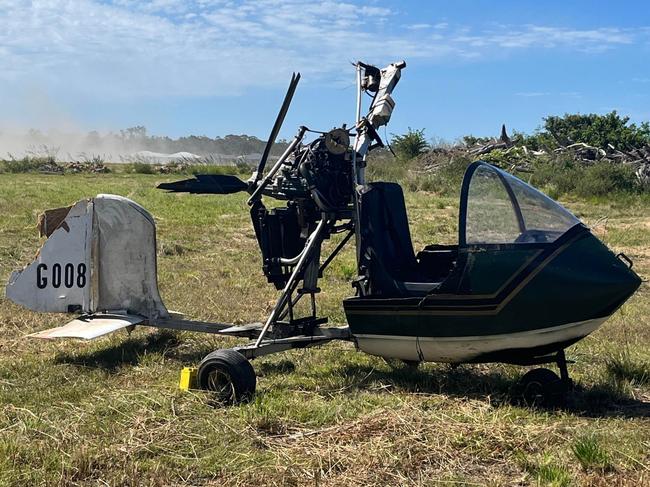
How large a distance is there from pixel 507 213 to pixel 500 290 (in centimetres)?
64

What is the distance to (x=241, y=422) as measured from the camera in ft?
16.4

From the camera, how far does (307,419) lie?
516 centimetres

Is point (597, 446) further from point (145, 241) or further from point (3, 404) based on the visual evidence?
point (145, 241)

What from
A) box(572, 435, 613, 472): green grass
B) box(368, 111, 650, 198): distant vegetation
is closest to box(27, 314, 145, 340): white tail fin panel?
box(572, 435, 613, 472): green grass

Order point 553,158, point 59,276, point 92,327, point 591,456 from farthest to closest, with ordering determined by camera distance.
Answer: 1. point 553,158
2. point 59,276
3. point 92,327
4. point 591,456

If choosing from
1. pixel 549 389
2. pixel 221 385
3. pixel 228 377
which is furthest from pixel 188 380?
pixel 549 389

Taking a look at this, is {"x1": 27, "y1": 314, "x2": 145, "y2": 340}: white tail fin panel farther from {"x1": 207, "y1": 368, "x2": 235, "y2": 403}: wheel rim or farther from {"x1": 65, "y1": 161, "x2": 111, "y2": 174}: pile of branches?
{"x1": 65, "y1": 161, "x2": 111, "y2": 174}: pile of branches

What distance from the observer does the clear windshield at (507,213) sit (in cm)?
538

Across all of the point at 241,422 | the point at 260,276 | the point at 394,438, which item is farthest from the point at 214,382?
the point at 260,276

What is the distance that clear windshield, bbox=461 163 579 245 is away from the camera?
212 inches

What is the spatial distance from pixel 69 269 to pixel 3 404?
2.12 m

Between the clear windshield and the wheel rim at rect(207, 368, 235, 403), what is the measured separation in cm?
212

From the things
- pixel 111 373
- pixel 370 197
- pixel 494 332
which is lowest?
pixel 111 373

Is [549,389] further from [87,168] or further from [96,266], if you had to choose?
[87,168]
